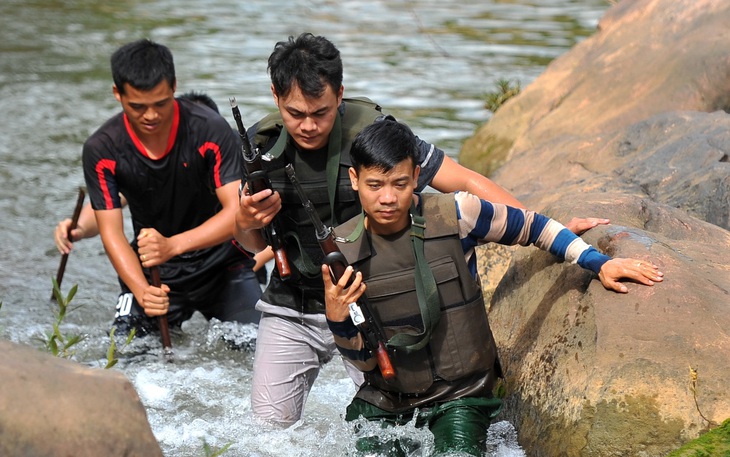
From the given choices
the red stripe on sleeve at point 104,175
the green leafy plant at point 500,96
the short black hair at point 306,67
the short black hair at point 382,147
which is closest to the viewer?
the short black hair at point 382,147

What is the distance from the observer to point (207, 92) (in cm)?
1273

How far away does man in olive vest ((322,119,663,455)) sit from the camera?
4.00 meters

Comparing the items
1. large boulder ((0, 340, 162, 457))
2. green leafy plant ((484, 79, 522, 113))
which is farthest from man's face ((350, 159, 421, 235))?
green leafy plant ((484, 79, 522, 113))

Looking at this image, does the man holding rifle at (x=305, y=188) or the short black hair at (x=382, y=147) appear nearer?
the short black hair at (x=382, y=147)

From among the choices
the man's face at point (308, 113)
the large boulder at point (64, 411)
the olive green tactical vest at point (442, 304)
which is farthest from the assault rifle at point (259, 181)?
the large boulder at point (64, 411)

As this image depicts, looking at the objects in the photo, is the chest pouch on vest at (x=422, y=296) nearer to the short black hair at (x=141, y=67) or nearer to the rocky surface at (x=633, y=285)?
the rocky surface at (x=633, y=285)

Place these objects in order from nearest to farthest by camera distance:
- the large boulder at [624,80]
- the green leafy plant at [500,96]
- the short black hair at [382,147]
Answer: the short black hair at [382,147] → the large boulder at [624,80] → the green leafy plant at [500,96]

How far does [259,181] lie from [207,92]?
864 centimetres

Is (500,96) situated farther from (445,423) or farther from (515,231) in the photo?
(445,423)

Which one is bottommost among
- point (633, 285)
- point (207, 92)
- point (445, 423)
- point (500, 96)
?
point (207, 92)

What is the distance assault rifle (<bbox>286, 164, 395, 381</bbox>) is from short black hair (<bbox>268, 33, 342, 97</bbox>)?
450 millimetres

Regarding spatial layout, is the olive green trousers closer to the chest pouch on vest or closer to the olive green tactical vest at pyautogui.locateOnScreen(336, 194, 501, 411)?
the olive green tactical vest at pyautogui.locateOnScreen(336, 194, 501, 411)

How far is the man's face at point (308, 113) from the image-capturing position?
4219mm

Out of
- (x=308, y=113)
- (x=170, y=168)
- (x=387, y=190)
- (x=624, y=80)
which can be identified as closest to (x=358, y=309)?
(x=387, y=190)
